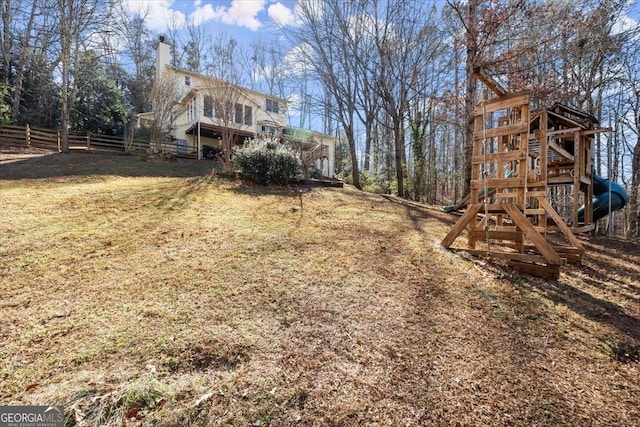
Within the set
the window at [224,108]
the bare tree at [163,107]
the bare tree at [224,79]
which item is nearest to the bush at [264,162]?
the bare tree at [224,79]

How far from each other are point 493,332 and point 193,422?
92.4 inches

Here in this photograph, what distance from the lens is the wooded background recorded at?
846 centimetres

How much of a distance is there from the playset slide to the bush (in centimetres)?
783

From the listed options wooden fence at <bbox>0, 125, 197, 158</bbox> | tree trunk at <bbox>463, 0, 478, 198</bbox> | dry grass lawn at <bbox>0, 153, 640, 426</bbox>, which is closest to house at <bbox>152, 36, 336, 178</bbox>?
wooden fence at <bbox>0, 125, 197, 158</bbox>

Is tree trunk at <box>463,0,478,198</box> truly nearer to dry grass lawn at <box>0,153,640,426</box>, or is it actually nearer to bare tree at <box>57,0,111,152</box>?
dry grass lawn at <box>0,153,640,426</box>

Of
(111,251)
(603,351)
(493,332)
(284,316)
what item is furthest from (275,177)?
(603,351)

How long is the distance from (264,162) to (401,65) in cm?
662

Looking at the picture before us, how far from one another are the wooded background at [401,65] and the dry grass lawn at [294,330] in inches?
265

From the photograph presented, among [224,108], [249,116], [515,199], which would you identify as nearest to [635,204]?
[515,199]

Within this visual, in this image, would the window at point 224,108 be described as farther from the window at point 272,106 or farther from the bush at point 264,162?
the window at point 272,106

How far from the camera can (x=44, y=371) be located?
1.83 meters

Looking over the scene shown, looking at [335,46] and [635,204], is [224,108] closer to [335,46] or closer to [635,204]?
[335,46]

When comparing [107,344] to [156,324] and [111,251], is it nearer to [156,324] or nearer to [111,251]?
[156,324]

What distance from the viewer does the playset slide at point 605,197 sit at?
7.04 m
